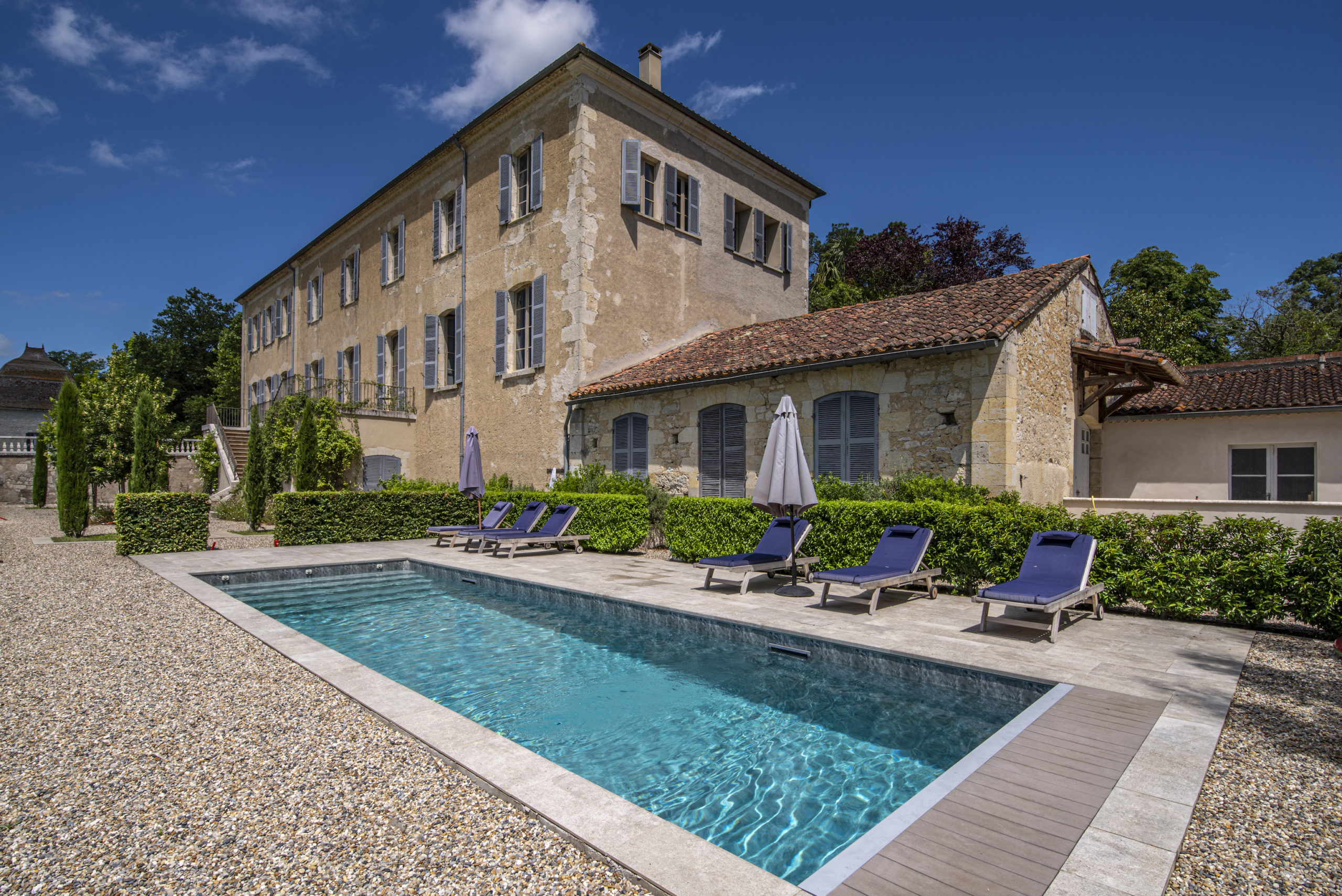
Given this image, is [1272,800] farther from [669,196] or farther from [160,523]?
[669,196]

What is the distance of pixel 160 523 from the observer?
11.8 metres

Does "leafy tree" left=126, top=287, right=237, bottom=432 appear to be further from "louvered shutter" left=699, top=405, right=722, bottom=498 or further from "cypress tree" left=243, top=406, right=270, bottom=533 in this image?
"louvered shutter" left=699, top=405, right=722, bottom=498

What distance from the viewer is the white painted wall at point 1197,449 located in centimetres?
1149

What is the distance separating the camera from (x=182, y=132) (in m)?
12.8

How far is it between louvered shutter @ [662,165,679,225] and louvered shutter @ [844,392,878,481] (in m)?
7.52

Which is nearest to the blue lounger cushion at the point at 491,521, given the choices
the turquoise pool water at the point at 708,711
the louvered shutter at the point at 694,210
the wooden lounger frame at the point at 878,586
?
the turquoise pool water at the point at 708,711

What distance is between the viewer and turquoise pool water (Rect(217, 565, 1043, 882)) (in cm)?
343

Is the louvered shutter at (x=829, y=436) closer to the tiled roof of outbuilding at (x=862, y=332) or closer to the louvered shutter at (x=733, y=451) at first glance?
the tiled roof of outbuilding at (x=862, y=332)

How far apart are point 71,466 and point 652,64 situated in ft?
51.9

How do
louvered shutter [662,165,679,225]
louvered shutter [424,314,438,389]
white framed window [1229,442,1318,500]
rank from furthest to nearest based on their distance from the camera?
louvered shutter [424,314,438,389]
louvered shutter [662,165,679,225]
white framed window [1229,442,1318,500]

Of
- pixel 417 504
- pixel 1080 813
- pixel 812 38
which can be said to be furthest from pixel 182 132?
pixel 1080 813

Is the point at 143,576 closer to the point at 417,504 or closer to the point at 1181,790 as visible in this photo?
the point at 417,504

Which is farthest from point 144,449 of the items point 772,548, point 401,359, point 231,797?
point 231,797

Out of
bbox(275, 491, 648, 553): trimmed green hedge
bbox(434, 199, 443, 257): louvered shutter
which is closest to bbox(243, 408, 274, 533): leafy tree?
bbox(275, 491, 648, 553): trimmed green hedge
